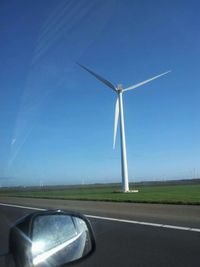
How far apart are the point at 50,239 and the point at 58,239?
125 millimetres

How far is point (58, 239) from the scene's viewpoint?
329cm

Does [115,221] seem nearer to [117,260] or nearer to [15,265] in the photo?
[117,260]

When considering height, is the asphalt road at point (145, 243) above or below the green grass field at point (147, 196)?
below

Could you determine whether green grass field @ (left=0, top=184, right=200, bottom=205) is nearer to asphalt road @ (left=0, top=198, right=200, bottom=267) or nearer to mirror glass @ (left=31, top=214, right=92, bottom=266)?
asphalt road @ (left=0, top=198, right=200, bottom=267)

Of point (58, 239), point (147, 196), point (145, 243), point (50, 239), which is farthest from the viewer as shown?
point (147, 196)

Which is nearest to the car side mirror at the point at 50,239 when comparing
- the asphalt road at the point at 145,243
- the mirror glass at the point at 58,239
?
the mirror glass at the point at 58,239

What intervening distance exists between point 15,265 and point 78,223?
92 centimetres

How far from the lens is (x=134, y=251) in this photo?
32.9ft

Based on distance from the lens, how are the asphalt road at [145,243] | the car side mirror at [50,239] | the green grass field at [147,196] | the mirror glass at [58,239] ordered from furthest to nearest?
the green grass field at [147,196], the asphalt road at [145,243], the mirror glass at [58,239], the car side mirror at [50,239]

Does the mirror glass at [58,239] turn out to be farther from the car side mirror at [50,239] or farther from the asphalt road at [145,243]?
the asphalt road at [145,243]

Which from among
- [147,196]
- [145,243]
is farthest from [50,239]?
[147,196]

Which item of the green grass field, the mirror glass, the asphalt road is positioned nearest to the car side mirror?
the mirror glass

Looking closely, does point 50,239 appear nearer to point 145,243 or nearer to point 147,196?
point 145,243

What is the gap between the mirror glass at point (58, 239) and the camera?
2.96 metres
